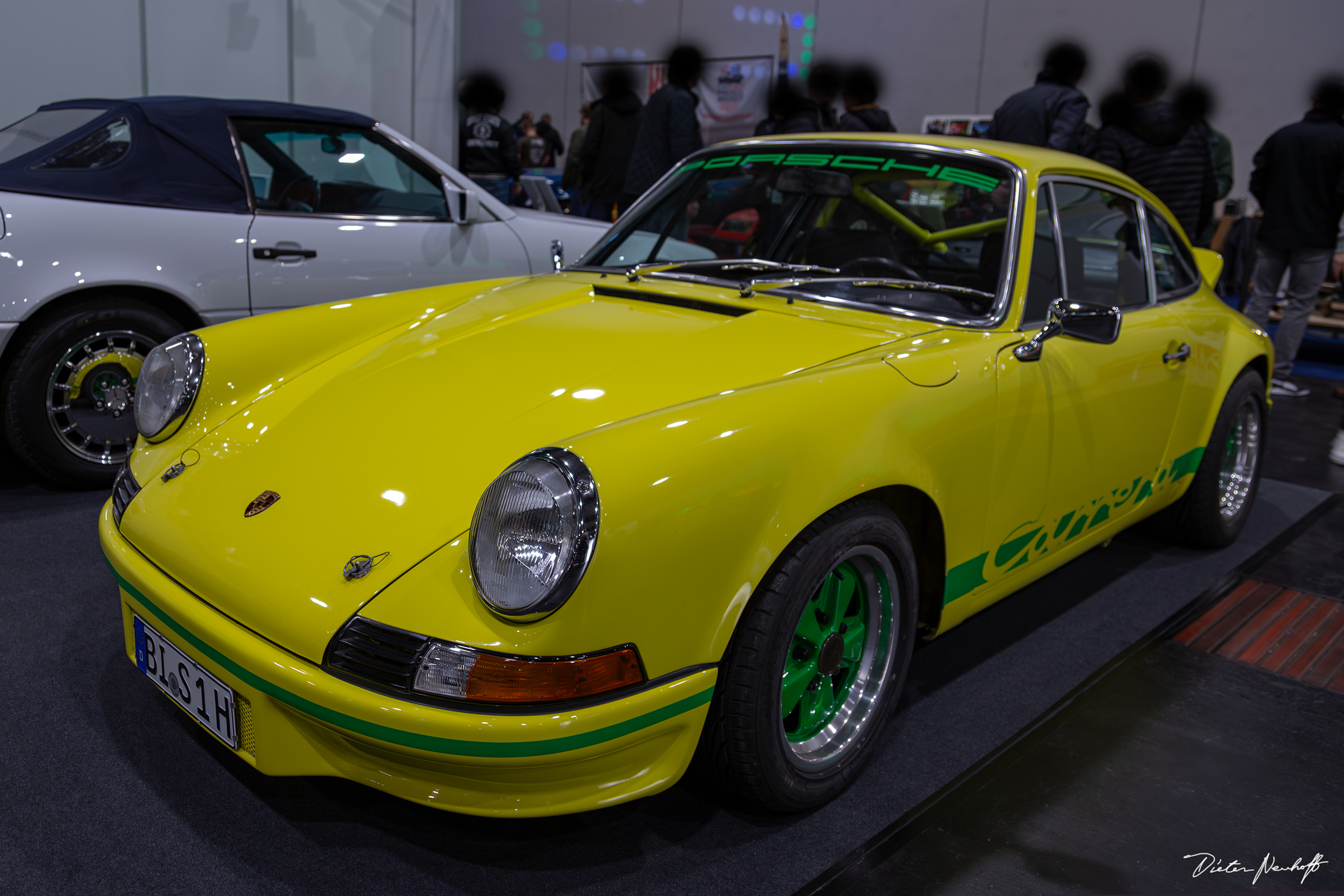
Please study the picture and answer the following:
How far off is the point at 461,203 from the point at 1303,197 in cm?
487

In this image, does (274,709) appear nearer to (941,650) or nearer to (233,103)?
(941,650)

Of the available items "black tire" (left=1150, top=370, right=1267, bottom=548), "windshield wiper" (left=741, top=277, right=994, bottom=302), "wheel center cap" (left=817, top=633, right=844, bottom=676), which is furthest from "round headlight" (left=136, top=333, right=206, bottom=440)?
"black tire" (left=1150, top=370, right=1267, bottom=548)

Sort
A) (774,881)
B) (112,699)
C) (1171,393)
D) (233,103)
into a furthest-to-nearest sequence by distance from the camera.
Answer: (233,103)
(1171,393)
(112,699)
(774,881)

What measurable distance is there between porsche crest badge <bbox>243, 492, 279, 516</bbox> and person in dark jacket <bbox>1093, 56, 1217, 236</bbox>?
507 cm

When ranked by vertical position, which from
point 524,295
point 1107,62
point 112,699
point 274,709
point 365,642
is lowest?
point 112,699

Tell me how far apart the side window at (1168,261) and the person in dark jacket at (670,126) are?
9.93ft

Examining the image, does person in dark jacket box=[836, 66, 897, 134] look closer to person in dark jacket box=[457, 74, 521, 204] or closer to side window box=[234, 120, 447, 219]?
side window box=[234, 120, 447, 219]

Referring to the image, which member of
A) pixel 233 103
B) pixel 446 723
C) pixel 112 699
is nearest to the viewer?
pixel 446 723

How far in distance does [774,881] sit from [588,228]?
3.59 meters

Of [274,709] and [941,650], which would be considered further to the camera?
[941,650]

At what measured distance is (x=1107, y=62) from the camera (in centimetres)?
934

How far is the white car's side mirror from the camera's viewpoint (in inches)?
163

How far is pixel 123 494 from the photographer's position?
1934 mm

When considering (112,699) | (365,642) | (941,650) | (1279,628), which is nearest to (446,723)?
(365,642)
